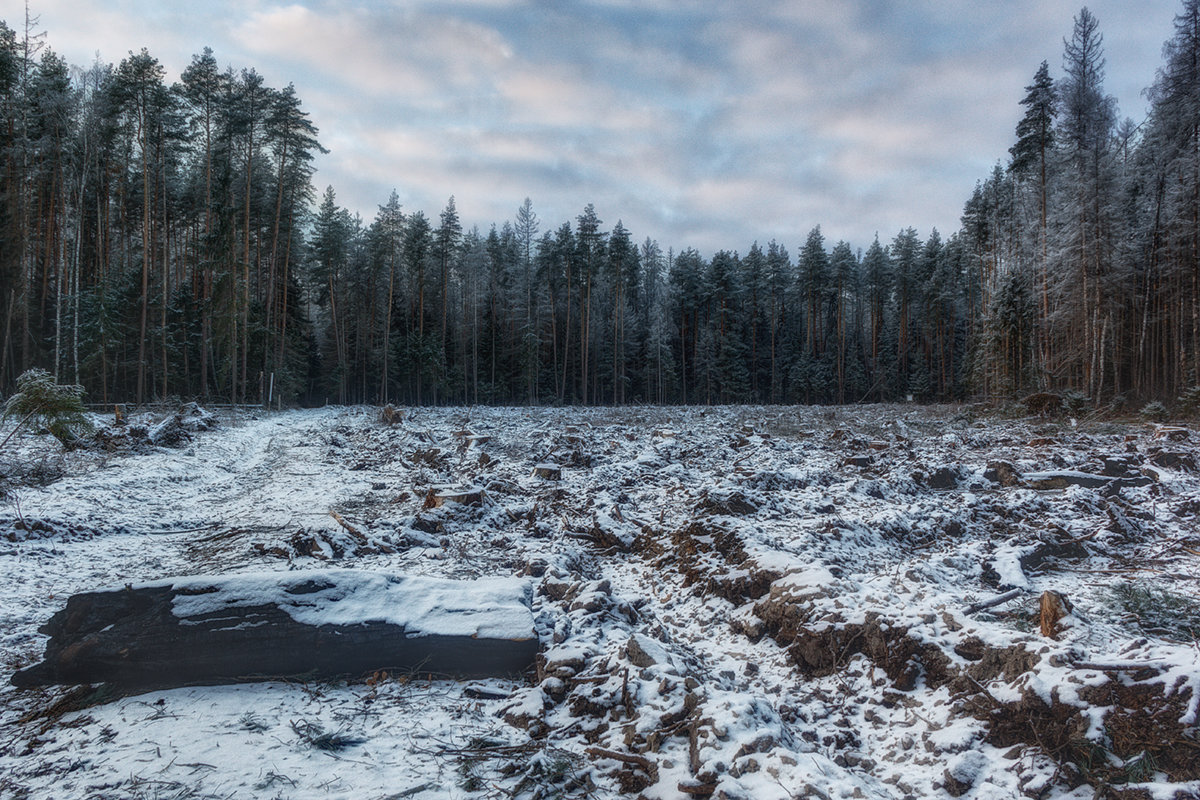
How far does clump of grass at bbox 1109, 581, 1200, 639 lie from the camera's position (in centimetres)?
458

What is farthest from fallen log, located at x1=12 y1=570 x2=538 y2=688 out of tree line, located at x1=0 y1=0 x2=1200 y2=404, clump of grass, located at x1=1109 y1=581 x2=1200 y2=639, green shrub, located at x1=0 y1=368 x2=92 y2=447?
tree line, located at x1=0 y1=0 x2=1200 y2=404

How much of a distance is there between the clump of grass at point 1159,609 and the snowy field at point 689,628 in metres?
0.03

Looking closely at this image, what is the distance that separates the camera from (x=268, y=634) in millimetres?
4465

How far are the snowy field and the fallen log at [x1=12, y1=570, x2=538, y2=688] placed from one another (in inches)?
6.5

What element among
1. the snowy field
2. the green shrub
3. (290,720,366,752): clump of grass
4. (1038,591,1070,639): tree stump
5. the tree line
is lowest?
(290,720,366,752): clump of grass

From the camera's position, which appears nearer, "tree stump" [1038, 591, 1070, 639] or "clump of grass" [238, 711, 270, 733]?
"clump of grass" [238, 711, 270, 733]

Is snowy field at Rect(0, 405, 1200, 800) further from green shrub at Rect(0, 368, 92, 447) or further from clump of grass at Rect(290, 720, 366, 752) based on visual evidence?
green shrub at Rect(0, 368, 92, 447)

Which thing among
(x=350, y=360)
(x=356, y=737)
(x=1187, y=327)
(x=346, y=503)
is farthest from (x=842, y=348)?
(x=356, y=737)

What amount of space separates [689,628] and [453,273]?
47559mm

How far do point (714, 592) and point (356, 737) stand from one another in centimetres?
387

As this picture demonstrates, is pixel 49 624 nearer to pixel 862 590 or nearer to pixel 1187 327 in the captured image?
pixel 862 590

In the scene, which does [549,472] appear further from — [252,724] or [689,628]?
[252,724]

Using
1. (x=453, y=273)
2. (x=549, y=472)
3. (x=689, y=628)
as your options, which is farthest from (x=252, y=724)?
(x=453, y=273)

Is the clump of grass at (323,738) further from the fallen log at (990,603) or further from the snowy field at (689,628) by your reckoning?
the fallen log at (990,603)
